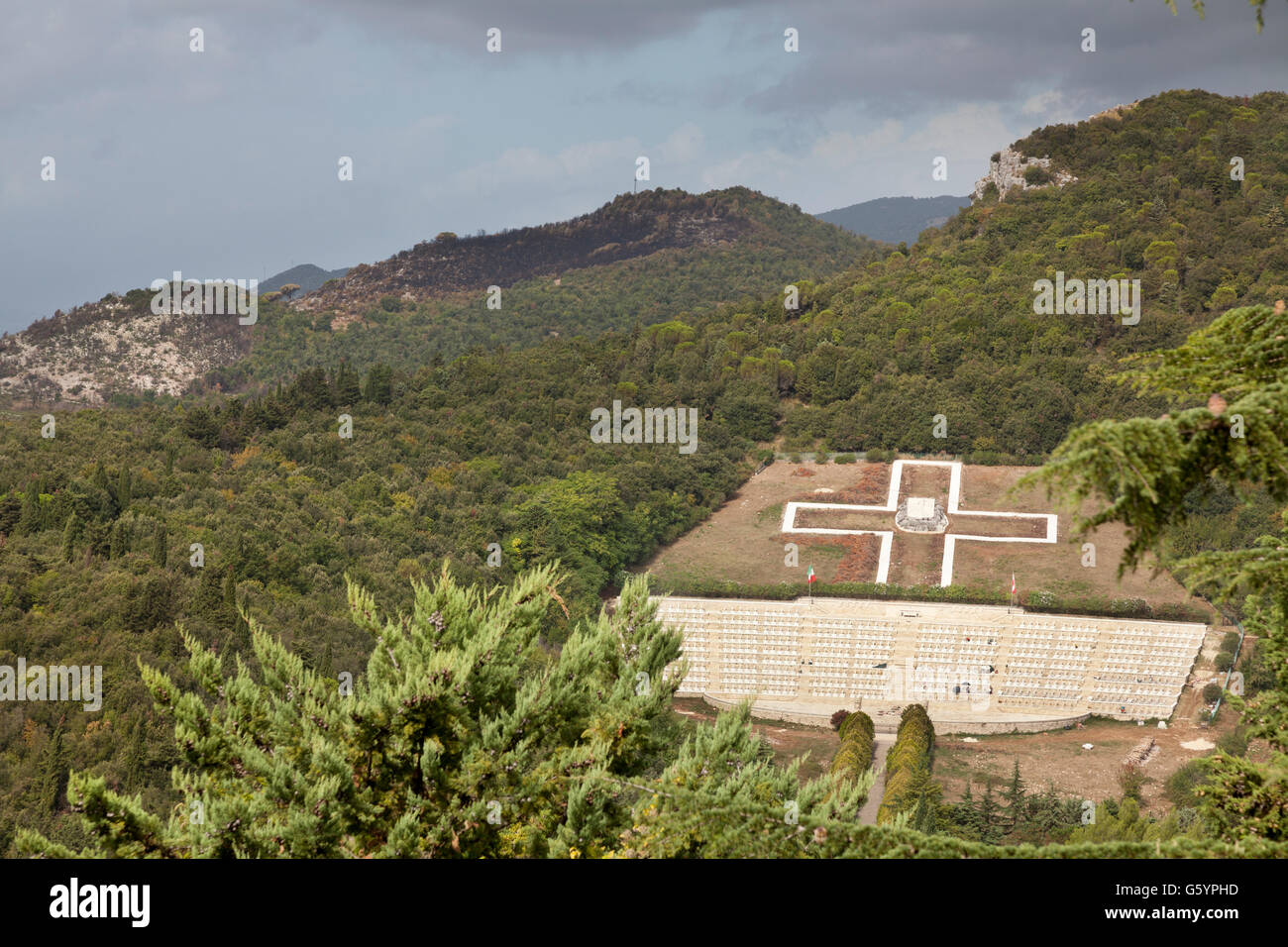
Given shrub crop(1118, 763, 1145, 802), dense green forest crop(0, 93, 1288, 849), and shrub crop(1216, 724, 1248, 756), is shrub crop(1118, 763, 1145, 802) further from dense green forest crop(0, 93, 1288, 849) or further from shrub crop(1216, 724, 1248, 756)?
dense green forest crop(0, 93, 1288, 849)

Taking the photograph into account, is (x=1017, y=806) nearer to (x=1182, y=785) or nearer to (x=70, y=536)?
(x=1182, y=785)

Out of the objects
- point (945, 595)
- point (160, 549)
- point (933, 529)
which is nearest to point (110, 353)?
point (160, 549)

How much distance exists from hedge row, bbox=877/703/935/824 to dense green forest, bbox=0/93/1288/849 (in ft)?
40.5

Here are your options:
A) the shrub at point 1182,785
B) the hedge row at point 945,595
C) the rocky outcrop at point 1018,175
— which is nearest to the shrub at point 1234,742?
the shrub at point 1182,785

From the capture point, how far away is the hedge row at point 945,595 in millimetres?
50312

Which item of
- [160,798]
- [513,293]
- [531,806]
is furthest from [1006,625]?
[513,293]

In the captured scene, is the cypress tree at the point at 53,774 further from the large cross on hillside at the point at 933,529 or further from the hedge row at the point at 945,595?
the large cross on hillside at the point at 933,529

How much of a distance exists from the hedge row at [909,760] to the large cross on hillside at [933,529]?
15624 millimetres

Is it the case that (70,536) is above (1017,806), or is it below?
above

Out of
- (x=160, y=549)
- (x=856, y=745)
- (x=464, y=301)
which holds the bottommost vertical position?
(x=856, y=745)

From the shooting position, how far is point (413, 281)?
152 metres

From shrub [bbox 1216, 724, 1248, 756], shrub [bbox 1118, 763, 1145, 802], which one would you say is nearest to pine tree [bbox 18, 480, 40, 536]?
shrub [bbox 1118, 763, 1145, 802]

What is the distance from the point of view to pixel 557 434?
74000mm

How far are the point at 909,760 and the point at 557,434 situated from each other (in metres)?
41.5
